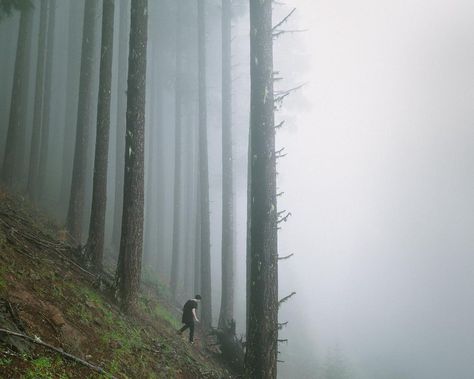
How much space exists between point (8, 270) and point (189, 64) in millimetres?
18384

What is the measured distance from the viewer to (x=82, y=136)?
12.0 m

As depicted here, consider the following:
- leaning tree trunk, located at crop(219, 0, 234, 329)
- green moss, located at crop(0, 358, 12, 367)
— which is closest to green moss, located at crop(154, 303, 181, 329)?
leaning tree trunk, located at crop(219, 0, 234, 329)

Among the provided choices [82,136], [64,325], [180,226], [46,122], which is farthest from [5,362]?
[46,122]

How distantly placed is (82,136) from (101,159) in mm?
3165

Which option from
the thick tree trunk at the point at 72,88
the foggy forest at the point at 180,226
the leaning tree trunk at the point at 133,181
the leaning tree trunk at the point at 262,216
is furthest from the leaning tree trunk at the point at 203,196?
the thick tree trunk at the point at 72,88

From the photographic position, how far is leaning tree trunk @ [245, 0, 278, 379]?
619 cm

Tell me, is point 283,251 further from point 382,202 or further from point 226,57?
point 382,202

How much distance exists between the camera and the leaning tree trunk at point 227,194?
41.5 feet

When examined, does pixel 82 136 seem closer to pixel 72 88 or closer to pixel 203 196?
pixel 203 196

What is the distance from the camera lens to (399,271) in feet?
214

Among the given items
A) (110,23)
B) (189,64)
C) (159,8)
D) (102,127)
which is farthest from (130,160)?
(159,8)

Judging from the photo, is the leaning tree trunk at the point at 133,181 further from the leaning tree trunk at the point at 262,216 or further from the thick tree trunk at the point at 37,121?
the thick tree trunk at the point at 37,121

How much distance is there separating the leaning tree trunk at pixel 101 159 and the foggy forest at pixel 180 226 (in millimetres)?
40

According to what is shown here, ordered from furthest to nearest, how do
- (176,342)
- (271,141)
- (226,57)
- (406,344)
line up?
1. (406,344)
2. (226,57)
3. (176,342)
4. (271,141)
